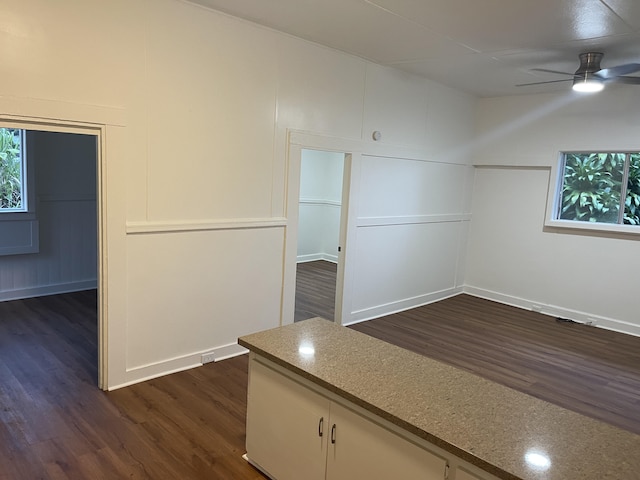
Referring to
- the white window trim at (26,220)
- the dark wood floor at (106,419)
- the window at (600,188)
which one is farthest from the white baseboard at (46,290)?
the window at (600,188)

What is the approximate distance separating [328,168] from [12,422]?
688 centimetres

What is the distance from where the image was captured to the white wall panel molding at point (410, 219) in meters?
A: 5.36

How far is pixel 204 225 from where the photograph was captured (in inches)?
153

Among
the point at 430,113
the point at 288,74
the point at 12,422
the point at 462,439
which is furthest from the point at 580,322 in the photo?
the point at 12,422

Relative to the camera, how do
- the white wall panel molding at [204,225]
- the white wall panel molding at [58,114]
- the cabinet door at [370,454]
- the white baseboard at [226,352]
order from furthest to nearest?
the white baseboard at [226,352] < the white wall panel molding at [204,225] < the white wall panel molding at [58,114] < the cabinet door at [370,454]

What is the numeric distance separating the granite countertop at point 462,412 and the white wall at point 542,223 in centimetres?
450

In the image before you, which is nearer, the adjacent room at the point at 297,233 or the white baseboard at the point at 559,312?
the adjacent room at the point at 297,233

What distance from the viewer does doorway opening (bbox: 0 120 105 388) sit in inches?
212

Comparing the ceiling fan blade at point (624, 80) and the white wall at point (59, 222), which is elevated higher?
the ceiling fan blade at point (624, 80)

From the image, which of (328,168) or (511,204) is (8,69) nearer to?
(511,204)

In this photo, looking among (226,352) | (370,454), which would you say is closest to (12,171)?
(226,352)

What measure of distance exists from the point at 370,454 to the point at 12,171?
557cm

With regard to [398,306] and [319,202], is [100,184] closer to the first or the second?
→ [398,306]

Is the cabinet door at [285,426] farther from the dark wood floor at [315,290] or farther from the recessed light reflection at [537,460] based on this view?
the dark wood floor at [315,290]
